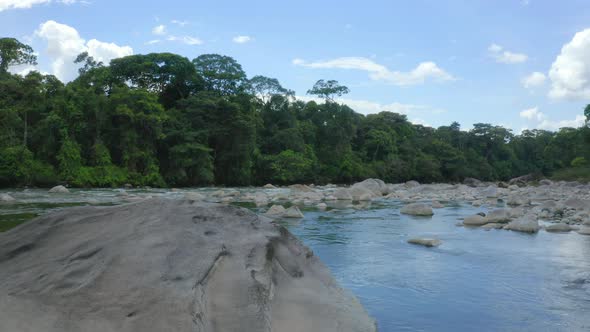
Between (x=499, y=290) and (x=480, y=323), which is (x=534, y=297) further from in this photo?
(x=480, y=323)

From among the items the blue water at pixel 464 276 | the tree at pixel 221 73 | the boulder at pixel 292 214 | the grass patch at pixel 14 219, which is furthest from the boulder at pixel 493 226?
the tree at pixel 221 73

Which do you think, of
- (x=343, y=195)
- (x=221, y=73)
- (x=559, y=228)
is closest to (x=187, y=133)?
(x=221, y=73)

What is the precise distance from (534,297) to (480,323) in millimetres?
918

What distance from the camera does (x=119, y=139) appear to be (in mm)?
28172

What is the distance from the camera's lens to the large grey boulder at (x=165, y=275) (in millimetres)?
1876

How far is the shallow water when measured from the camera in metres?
3.06

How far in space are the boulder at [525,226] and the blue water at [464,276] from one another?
0.29 metres

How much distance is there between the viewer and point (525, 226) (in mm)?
7188

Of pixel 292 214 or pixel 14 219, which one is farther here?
pixel 292 214

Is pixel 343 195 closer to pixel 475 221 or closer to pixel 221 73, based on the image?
pixel 475 221

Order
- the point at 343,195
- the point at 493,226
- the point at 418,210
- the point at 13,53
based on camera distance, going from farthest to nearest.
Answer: the point at 13,53
the point at 343,195
the point at 418,210
the point at 493,226

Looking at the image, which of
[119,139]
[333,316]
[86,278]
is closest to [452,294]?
[333,316]

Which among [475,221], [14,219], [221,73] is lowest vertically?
[14,219]

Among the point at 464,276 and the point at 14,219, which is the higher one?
the point at 464,276
